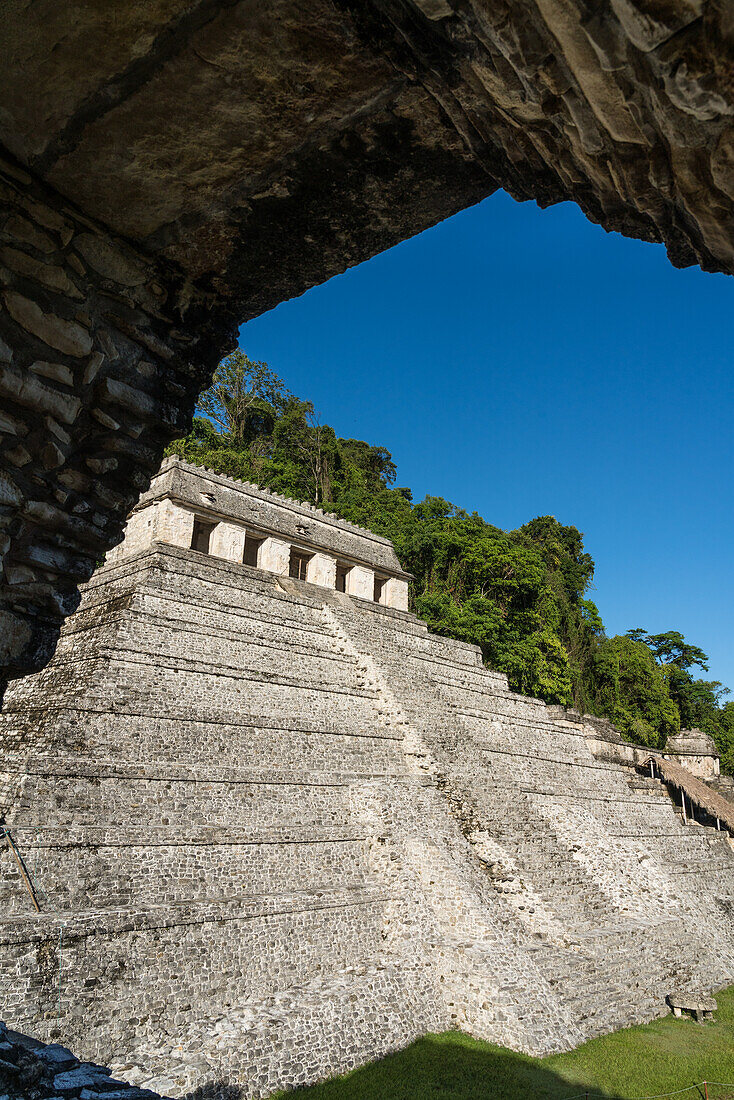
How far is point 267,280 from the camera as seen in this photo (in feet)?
12.8

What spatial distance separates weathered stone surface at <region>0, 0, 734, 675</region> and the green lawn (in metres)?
5.81

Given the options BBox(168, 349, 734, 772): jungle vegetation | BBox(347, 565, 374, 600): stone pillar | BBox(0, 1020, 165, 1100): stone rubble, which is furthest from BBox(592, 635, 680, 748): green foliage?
BBox(0, 1020, 165, 1100): stone rubble

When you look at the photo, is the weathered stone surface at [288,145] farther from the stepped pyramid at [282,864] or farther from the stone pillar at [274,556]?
the stone pillar at [274,556]

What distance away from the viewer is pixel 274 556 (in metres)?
19.1

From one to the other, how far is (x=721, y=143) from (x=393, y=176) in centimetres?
170

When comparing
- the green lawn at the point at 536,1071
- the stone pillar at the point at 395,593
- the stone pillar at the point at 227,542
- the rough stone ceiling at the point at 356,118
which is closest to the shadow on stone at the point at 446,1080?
the green lawn at the point at 536,1071

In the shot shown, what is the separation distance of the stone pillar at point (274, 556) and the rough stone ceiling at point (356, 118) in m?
15.4

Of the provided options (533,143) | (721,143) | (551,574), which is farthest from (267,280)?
(551,574)

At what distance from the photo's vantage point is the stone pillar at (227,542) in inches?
701

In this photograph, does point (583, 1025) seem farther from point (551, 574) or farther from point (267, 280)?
point (551, 574)

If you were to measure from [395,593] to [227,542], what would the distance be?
7.20 meters

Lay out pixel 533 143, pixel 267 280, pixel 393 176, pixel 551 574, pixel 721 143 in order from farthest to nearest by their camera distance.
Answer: pixel 551 574
pixel 267 280
pixel 393 176
pixel 533 143
pixel 721 143

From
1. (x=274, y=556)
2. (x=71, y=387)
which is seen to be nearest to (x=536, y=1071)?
(x=71, y=387)

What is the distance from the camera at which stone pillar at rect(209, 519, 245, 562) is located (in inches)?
701
